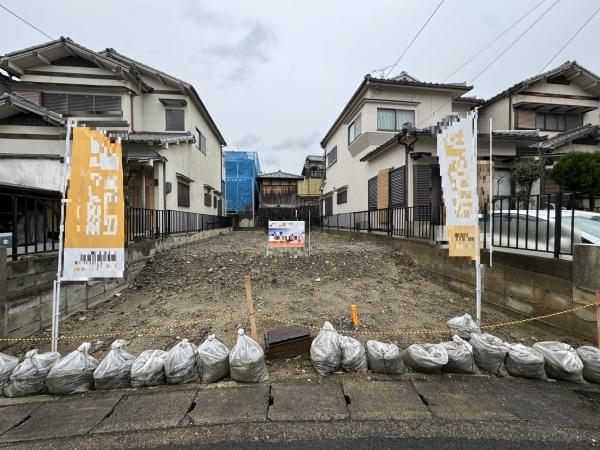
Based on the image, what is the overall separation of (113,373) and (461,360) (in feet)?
11.9

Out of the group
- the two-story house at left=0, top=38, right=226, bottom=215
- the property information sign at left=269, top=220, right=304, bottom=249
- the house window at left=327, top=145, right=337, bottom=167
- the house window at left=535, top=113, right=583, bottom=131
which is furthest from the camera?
the house window at left=327, top=145, right=337, bottom=167

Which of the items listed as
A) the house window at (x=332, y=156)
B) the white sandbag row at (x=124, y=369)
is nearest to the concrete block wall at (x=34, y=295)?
the white sandbag row at (x=124, y=369)

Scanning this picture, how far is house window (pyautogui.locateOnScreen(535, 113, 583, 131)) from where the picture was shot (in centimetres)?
1612

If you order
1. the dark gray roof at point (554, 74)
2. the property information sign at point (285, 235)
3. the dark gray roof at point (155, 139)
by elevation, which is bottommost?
the property information sign at point (285, 235)

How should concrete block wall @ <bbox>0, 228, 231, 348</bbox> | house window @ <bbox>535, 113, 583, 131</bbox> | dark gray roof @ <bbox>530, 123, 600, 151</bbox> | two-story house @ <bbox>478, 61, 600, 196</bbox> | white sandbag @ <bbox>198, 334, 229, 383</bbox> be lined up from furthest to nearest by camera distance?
1. house window @ <bbox>535, 113, 583, 131</bbox>
2. two-story house @ <bbox>478, 61, 600, 196</bbox>
3. dark gray roof @ <bbox>530, 123, 600, 151</bbox>
4. concrete block wall @ <bbox>0, 228, 231, 348</bbox>
5. white sandbag @ <bbox>198, 334, 229, 383</bbox>

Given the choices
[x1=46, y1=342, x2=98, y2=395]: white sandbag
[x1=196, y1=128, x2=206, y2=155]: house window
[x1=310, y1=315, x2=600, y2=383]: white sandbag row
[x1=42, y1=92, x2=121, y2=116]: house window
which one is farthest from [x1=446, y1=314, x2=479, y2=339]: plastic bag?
[x1=196, y1=128, x2=206, y2=155]: house window

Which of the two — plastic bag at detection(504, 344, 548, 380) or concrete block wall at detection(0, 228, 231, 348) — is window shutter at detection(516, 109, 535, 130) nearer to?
plastic bag at detection(504, 344, 548, 380)

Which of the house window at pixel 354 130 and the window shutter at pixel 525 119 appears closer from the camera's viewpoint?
the house window at pixel 354 130

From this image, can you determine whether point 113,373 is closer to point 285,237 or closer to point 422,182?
point 285,237

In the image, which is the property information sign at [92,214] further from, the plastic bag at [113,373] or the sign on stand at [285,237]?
the sign on stand at [285,237]

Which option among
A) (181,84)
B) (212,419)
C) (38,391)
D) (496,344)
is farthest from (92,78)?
(496,344)

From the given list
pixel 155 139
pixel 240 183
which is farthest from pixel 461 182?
pixel 240 183

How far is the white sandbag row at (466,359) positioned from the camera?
3072 mm

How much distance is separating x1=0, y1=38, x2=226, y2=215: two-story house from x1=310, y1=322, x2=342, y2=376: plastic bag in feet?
31.8
